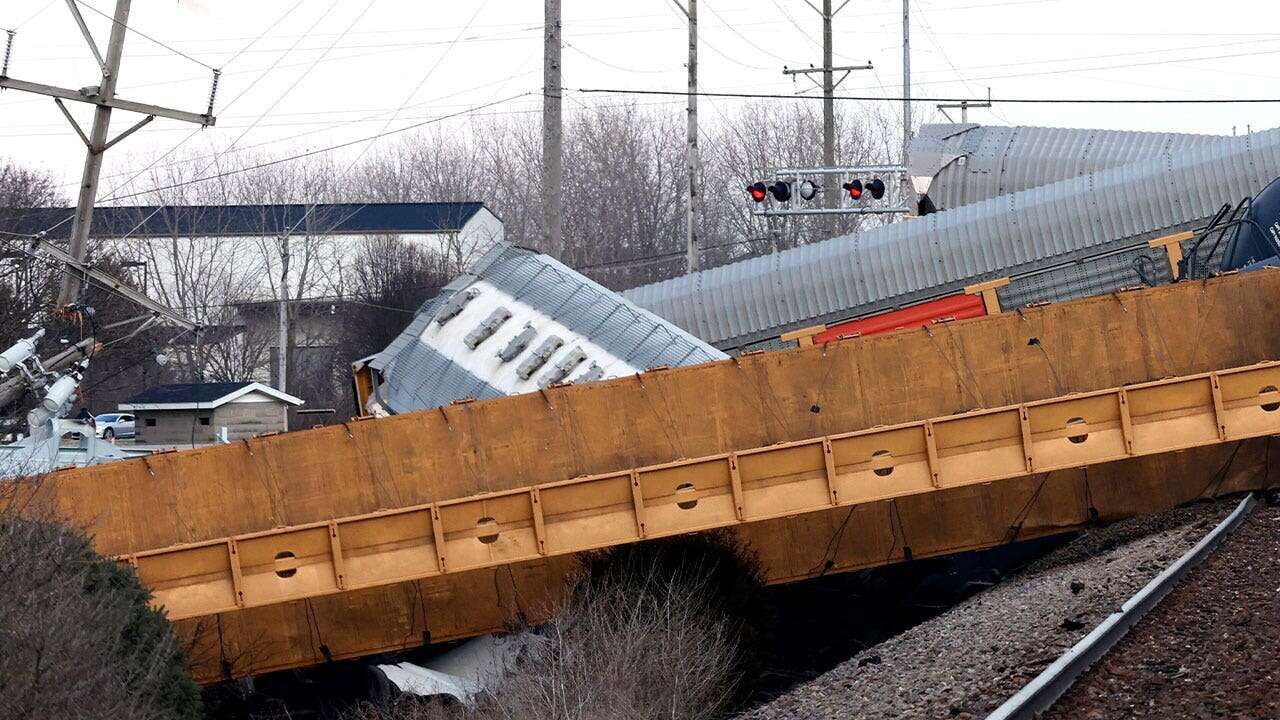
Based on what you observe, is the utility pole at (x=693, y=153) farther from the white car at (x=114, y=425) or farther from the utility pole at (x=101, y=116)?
the white car at (x=114, y=425)

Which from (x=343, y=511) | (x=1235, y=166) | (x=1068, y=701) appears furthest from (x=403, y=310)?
(x=1068, y=701)

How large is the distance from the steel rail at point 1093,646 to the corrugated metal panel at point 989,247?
44.3ft

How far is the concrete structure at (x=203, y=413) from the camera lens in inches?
1608

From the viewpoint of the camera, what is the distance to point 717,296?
2686 centimetres

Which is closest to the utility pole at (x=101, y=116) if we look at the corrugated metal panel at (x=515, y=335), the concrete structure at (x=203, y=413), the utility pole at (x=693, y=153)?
the corrugated metal panel at (x=515, y=335)

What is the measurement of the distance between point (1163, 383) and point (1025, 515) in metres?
2.17

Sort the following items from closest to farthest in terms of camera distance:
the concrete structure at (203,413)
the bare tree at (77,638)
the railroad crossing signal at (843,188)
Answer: the bare tree at (77,638)
the railroad crossing signal at (843,188)
the concrete structure at (203,413)

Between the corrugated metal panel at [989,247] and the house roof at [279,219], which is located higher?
the house roof at [279,219]

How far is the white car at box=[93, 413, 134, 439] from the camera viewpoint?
47.1m

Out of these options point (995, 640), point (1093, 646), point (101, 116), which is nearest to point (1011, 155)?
point (101, 116)

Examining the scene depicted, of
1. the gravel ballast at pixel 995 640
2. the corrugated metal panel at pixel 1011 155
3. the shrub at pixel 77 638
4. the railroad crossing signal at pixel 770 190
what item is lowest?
the gravel ballast at pixel 995 640

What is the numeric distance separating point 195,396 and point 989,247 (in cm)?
2485

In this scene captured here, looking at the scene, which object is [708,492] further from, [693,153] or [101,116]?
[693,153]

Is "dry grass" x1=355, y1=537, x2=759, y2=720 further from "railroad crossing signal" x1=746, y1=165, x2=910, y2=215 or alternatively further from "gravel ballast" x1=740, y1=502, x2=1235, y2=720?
"railroad crossing signal" x1=746, y1=165, x2=910, y2=215
